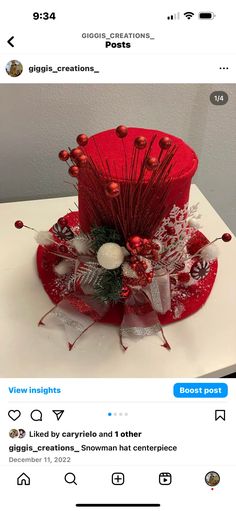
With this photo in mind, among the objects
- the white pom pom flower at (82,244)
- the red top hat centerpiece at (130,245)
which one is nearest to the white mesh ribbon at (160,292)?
the red top hat centerpiece at (130,245)

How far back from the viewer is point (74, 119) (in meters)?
0.94

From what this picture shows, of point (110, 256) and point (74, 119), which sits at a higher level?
point (74, 119)

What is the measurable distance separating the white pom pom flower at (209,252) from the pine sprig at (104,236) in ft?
0.50

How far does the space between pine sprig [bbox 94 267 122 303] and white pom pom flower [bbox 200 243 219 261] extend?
0.16m

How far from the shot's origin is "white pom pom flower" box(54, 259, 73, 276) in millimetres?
713

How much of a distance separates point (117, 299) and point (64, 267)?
0.12 meters

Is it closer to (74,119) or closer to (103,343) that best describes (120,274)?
(103,343)
